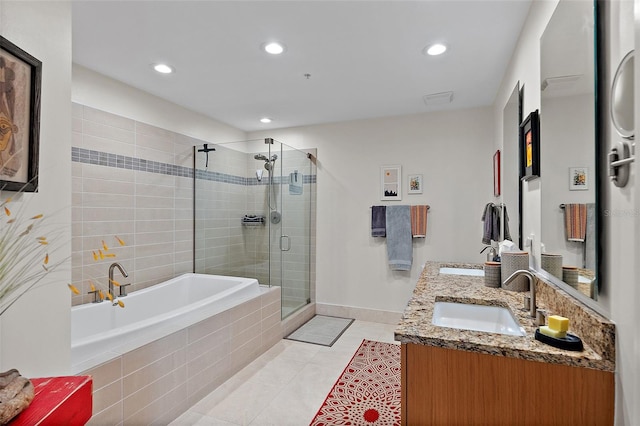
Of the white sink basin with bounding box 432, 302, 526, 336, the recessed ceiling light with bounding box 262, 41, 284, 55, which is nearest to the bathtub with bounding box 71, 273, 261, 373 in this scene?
the white sink basin with bounding box 432, 302, 526, 336

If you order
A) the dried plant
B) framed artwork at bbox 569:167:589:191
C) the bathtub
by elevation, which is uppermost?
framed artwork at bbox 569:167:589:191

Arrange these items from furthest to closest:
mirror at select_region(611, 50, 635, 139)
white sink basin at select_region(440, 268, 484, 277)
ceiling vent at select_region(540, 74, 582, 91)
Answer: white sink basin at select_region(440, 268, 484, 277)
ceiling vent at select_region(540, 74, 582, 91)
mirror at select_region(611, 50, 635, 139)

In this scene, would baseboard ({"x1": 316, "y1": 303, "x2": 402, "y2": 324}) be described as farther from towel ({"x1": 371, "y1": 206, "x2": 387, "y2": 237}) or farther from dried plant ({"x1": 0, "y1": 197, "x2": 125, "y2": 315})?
dried plant ({"x1": 0, "y1": 197, "x2": 125, "y2": 315})

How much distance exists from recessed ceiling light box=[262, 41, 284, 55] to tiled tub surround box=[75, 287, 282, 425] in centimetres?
200

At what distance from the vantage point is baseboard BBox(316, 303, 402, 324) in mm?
3850

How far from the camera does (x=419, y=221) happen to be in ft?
12.0

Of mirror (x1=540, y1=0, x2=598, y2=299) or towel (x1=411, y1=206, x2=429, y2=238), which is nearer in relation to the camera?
mirror (x1=540, y1=0, x2=598, y2=299)

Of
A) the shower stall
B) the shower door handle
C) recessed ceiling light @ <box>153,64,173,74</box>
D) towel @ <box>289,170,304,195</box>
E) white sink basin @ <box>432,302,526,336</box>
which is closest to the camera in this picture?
white sink basin @ <box>432,302,526,336</box>

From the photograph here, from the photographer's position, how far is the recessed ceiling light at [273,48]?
2221mm

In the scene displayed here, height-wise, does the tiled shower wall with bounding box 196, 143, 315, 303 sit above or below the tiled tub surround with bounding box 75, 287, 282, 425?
above

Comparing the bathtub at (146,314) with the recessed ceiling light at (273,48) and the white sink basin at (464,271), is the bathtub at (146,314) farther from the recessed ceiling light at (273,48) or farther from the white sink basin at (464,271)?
the recessed ceiling light at (273,48)

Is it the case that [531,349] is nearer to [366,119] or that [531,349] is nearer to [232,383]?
[232,383]

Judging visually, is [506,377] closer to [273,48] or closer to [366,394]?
[366,394]

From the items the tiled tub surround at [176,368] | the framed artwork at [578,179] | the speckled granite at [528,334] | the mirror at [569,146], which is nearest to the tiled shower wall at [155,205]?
the tiled tub surround at [176,368]
